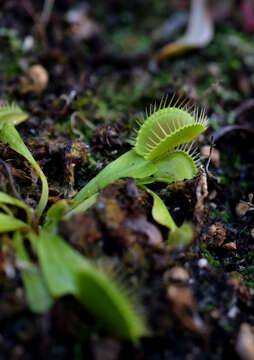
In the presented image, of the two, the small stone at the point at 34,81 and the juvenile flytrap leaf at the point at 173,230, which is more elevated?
the small stone at the point at 34,81

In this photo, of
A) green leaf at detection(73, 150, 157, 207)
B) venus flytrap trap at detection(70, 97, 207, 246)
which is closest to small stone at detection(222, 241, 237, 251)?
venus flytrap trap at detection(70, 97, 207, 246)

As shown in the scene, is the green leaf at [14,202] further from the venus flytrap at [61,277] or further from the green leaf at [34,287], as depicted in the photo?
the green leaf at [34,287]

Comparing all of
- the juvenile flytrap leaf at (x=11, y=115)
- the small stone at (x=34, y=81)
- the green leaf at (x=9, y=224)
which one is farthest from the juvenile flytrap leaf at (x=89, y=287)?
the small stone at (x=34, y=81)

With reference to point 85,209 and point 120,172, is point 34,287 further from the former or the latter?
point 120,172

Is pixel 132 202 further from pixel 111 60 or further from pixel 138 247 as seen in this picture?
pixel 111 60

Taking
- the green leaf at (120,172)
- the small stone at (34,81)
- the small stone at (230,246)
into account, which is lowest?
the small stone at (230,246)

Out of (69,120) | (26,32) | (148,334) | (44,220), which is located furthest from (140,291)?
(26,32)
